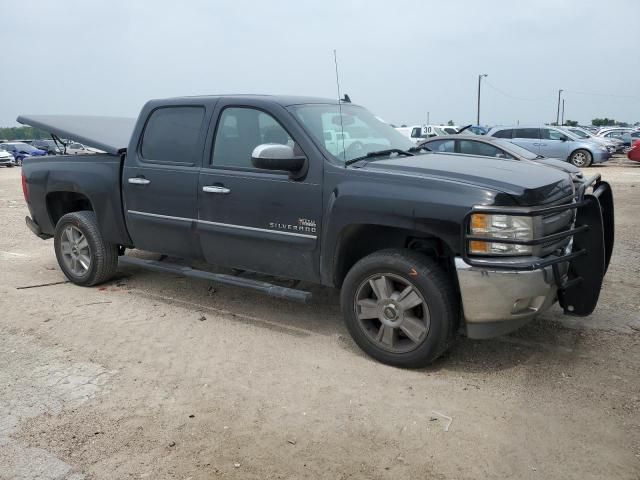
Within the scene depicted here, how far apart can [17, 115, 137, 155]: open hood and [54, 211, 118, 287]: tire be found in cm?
79

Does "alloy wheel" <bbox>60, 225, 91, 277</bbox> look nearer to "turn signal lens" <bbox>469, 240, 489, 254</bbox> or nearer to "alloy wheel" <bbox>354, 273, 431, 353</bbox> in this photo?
"alloy wheel" <bbox>354, 273, 431, 353</bbox>

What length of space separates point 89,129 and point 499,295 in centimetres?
448

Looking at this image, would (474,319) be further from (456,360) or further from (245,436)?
(245,436)

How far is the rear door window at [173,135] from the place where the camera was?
16.4ft

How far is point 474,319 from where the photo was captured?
3744mm

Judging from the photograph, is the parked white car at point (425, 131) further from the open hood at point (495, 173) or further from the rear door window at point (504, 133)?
the open hood at point (495, 173)

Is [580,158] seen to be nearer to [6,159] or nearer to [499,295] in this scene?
[499,295]

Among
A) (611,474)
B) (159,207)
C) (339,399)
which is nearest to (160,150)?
(159,207)

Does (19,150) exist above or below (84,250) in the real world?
below

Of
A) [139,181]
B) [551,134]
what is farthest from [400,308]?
[551,134]

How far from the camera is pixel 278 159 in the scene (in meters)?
4.18

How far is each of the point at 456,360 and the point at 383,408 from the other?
0.91 metres

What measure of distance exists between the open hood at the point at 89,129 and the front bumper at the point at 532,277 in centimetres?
361

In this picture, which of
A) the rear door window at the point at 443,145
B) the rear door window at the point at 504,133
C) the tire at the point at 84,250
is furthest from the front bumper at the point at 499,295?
the rear door window at the point at 504,133
